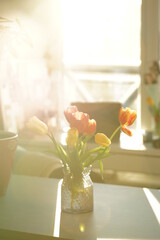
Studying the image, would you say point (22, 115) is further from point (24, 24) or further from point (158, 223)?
point (158, 223)

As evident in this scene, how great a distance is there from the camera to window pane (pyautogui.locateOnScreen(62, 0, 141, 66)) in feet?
11.9

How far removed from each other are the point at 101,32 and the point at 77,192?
2.53m

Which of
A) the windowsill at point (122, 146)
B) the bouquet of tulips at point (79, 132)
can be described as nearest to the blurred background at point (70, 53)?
the windowsill at point (122, 146)

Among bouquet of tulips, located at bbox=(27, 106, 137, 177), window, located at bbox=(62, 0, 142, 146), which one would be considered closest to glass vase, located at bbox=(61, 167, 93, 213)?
bouquet of tulips, located at bbox=(27, 106, 137, 177)

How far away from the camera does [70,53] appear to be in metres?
3.77

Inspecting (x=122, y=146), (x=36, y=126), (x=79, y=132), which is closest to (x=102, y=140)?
(x=79, y=132)

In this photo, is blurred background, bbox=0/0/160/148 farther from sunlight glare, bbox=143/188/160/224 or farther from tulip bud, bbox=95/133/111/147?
tulip bud, bbox=95/133/111/147

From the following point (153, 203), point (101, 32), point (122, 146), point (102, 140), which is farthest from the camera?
point (101, 32)

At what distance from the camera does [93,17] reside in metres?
3.69

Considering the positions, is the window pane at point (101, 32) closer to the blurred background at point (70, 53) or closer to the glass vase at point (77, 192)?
the blurred background at point (70, 53)

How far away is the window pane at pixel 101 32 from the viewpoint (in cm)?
363

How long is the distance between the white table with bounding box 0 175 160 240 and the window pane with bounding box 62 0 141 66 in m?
2.12

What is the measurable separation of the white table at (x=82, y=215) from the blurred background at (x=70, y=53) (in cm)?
168

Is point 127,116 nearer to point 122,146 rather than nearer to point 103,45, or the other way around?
point 122,146
